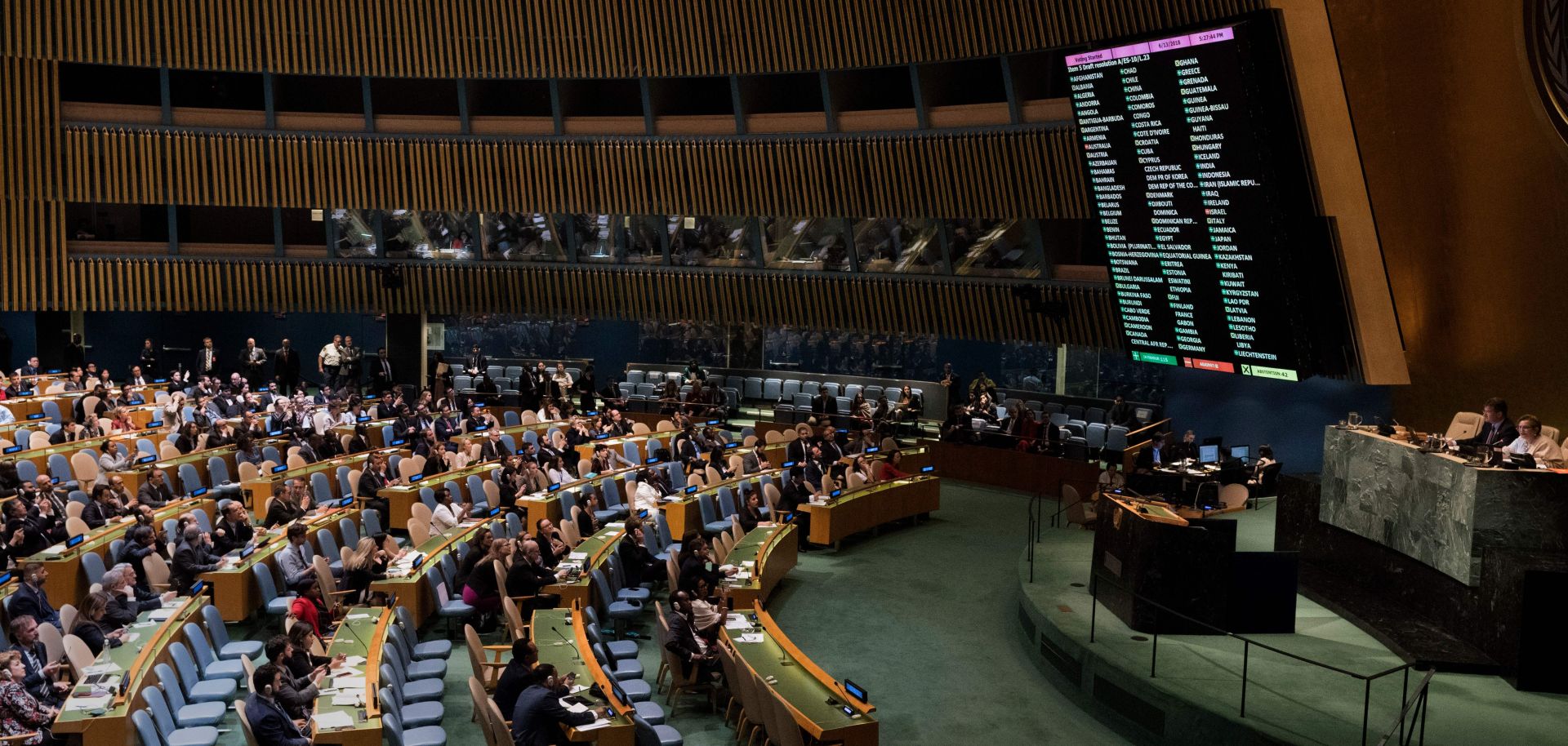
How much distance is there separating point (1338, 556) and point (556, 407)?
1319 cm

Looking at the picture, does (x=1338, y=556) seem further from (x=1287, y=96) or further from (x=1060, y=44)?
(x=1060, y=44)

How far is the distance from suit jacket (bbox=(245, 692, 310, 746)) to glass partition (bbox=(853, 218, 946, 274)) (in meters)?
13.3

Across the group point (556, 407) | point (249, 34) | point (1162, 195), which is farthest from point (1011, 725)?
point (249, 34)

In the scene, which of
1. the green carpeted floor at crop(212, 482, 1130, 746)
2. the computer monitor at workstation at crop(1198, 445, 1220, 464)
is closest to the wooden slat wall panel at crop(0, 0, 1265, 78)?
the computer monitor at workstation at crop(1198, 445, 1220, 464)

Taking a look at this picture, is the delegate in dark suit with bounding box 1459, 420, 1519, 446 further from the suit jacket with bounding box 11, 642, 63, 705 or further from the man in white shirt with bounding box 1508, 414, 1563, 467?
the suit jacket with bounding box 11, 642, 63, 705

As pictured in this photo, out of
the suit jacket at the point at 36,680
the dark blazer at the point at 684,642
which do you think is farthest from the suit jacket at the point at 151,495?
the dark blazer at the point at 684,642

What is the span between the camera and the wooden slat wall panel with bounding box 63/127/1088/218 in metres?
19.2

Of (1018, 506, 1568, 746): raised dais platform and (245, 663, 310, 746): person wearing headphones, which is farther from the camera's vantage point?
(1018, 506, 1568, 746): raised dais platform

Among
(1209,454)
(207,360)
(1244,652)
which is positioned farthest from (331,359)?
(1244,652)

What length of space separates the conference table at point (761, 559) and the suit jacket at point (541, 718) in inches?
122

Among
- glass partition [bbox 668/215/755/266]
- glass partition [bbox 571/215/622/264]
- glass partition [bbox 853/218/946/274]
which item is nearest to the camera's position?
glass partition [bbox 853/218/946/274]

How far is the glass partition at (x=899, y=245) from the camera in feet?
62.5

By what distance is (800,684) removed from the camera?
853 centimetres

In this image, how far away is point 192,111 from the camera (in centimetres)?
2069
